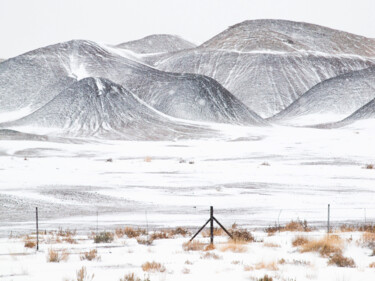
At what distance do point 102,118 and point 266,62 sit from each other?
2328 inches

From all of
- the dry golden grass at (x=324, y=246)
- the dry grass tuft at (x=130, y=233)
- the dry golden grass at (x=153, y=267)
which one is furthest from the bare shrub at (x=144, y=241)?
the dry golden grass at (x=324, y=246)

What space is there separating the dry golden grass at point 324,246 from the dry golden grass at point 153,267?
2947mm

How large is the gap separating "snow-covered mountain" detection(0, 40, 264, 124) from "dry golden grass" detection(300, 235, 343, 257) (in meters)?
82.4

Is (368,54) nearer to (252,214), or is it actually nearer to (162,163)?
(162,163)

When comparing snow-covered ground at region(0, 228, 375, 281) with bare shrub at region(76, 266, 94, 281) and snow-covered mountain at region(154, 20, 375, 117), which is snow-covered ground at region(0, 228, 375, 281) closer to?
bare shrub at region(76, 266, 94, 281)

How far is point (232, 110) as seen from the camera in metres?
97.2

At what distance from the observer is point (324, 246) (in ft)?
33.6

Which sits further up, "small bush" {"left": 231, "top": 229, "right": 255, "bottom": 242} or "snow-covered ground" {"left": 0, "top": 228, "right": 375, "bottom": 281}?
"small bush" {"left": 231, "top": 229, "right": 255, "bottom": 242}

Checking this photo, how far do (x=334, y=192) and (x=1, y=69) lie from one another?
109 meters

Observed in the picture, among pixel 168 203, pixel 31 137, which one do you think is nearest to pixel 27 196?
pixel 168 203

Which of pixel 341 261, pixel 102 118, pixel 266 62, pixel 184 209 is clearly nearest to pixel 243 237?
pixel 341 261

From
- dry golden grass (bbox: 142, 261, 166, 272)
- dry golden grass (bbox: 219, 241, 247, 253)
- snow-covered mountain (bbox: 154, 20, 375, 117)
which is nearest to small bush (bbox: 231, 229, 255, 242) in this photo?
dry golden grass (bbox: 219, 241, 247, 253)

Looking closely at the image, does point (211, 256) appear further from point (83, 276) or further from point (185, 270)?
point (83, 276)

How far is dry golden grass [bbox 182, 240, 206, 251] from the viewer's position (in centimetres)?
1075
